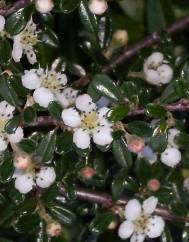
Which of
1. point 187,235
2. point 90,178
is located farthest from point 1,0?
point 187,235

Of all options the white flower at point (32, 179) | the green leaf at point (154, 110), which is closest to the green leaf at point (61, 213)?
the white flower at point (32, 179)

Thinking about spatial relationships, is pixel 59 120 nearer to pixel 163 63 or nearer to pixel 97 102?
pixel 97 102

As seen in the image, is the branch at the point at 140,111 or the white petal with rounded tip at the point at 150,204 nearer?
the branch at the point at 140,111

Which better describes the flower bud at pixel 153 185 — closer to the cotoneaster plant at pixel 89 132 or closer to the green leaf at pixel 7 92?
the cotoneaster plant at pixel 89 132

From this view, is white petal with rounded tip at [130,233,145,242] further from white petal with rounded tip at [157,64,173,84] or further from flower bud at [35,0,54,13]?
flower bud at [35,0,54,13]

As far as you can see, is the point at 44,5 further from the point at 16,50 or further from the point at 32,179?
the point at 32,179
